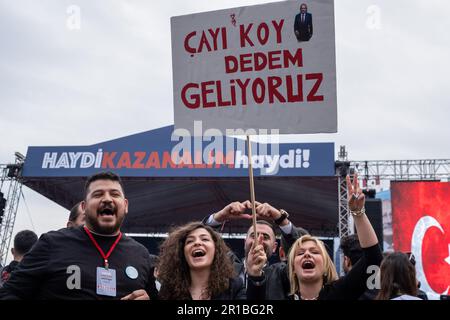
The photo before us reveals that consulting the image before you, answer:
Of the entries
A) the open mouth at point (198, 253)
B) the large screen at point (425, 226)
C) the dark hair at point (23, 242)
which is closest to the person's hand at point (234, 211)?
the open mouth at point (198, 253)

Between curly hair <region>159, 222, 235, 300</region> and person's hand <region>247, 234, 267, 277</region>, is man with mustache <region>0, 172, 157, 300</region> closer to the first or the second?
curly hair <region>159, 222, 235, 300</region>

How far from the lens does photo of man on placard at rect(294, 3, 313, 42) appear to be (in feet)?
10.7

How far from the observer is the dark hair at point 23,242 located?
4684 mm

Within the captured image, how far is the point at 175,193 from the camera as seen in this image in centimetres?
1702

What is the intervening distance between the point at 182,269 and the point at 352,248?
1.30 meters

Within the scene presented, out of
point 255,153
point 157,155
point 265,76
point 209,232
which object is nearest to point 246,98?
point 265,76

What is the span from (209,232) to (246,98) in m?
0.79

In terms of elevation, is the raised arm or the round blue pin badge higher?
the raised arm

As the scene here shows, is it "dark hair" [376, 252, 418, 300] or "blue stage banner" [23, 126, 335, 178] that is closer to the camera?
"dark hair" [376, 252, 418, 300]

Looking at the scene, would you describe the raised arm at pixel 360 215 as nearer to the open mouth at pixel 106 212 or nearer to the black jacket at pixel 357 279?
the black jacket at pixel 357 279

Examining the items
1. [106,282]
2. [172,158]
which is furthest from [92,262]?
[172,158]

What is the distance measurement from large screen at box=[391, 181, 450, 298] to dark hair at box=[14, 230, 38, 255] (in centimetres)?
1212

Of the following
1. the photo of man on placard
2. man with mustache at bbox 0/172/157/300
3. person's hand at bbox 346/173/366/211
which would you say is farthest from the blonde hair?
the photo of man on placard

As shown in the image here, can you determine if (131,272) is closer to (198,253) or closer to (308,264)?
(198,253)
